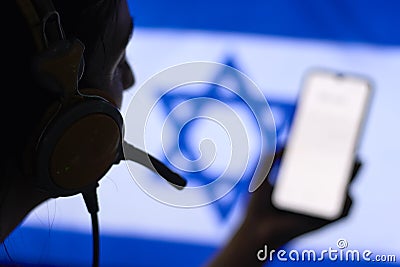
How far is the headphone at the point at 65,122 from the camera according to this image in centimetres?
48

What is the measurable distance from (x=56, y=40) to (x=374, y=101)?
2.36 ft

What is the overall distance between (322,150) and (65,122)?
561mm

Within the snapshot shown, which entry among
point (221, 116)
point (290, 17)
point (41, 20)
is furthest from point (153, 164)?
point (290, 17)

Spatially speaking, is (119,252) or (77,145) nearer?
(77,145)

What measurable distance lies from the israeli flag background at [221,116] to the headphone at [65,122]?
23 cm

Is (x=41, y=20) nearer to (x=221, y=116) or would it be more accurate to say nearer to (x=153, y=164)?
(x=153, y=164)

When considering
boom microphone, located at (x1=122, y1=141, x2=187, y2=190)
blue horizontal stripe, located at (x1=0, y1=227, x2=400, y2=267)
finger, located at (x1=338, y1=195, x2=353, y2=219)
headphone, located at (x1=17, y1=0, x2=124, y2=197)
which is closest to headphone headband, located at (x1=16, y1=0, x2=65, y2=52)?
headphone, located at (x1=17, y1=0, x2=124, y2=197)

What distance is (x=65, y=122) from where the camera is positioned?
1.70 feet

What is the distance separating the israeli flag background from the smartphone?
0.08 ft

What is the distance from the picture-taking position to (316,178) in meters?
0.99

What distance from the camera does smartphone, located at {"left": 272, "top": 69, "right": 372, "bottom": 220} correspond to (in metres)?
0.97

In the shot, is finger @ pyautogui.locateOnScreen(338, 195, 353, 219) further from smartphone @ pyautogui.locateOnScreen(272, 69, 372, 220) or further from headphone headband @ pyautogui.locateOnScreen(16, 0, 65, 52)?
headphone headband @ pyautogui.locateOnScreen(16, 0, 65, 52)

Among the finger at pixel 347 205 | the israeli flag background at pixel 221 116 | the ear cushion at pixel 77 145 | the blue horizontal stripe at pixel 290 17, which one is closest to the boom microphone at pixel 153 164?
the israeli flag background at pixel 221 116

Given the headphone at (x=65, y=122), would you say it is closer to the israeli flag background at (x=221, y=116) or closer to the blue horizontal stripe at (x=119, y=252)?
the israeli flag background at (x=221, y=116)
